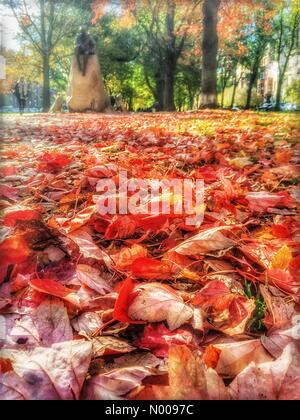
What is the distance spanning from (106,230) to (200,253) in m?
0.35

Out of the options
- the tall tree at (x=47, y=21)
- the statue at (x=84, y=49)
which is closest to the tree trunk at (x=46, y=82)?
the tall tree at (x=47, y=21)

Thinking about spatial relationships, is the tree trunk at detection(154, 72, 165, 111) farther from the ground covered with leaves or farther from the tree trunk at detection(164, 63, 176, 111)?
the ground covered with leaves

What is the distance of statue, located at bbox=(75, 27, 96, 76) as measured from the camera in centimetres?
687

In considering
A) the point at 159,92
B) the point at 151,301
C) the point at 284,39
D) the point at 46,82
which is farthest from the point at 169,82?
the point at 151,301

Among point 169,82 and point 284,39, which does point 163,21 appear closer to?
point 284,39

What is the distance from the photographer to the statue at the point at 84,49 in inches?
270

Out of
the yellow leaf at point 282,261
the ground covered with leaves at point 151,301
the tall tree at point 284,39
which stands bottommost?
the ground covered with leaves at point 151,301

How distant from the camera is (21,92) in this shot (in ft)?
24.4

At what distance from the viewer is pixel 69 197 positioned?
1.65 m

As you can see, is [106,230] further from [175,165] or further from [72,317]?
[175,165]

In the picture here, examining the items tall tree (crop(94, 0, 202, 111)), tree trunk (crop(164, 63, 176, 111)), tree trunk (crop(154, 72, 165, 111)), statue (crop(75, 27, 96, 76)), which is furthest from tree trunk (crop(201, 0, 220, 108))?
tree trunk (crop(154, 72, 165, 111))

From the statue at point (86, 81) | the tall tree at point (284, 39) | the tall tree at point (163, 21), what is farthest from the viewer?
the statue at point (86, 81)

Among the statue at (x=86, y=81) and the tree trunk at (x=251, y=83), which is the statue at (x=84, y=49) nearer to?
the statue at (x=86, y=81)

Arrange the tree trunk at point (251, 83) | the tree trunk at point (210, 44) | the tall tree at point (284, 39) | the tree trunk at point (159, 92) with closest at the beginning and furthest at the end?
the tall tree at point (284, 39), the tree trunk at point (210, 44), the tree trunk at point (251, 83), the tree trunk at point (159, 92)
